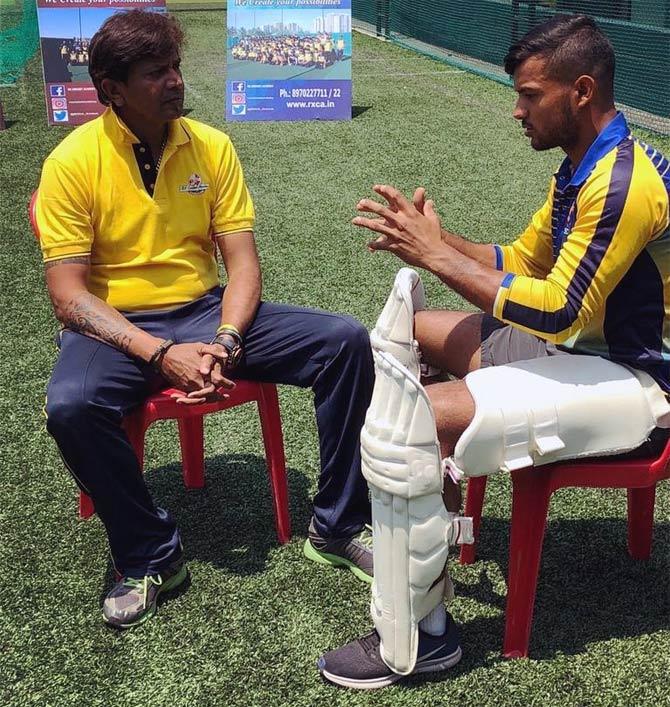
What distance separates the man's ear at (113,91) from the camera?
269 centimetres

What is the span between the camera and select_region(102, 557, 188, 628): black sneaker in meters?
2.47

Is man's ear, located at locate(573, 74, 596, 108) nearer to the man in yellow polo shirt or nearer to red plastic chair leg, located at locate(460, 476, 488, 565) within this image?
the man in yellow polo shirt

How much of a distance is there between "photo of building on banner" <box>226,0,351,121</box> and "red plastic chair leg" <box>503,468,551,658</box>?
7354 mm

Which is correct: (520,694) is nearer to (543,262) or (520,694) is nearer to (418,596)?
(418,596)

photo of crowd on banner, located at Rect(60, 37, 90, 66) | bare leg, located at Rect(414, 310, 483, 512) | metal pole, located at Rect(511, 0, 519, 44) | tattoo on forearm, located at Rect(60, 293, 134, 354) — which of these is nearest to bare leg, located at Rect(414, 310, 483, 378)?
bare leg, located at Rect(414, 310, 483, 512)

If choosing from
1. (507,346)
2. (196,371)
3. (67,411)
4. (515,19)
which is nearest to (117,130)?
(196,371)

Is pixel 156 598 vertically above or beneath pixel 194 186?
beneath

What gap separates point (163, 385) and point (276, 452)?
395 mm

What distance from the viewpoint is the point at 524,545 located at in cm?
224

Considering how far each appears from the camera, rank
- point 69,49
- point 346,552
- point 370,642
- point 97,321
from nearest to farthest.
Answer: point 370,642 → point 97,321 → point 346,552 → point 69,49

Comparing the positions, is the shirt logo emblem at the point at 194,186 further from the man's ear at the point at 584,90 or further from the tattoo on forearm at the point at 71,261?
the man's ear at the point at 584,90

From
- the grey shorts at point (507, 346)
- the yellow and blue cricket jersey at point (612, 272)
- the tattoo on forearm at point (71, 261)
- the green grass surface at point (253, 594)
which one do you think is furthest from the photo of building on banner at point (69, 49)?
the yellow and blue cricket jersey at point (612, 272)

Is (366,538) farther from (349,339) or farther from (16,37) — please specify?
(16,37)

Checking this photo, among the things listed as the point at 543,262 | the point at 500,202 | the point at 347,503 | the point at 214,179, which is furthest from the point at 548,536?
the point at 500,202
